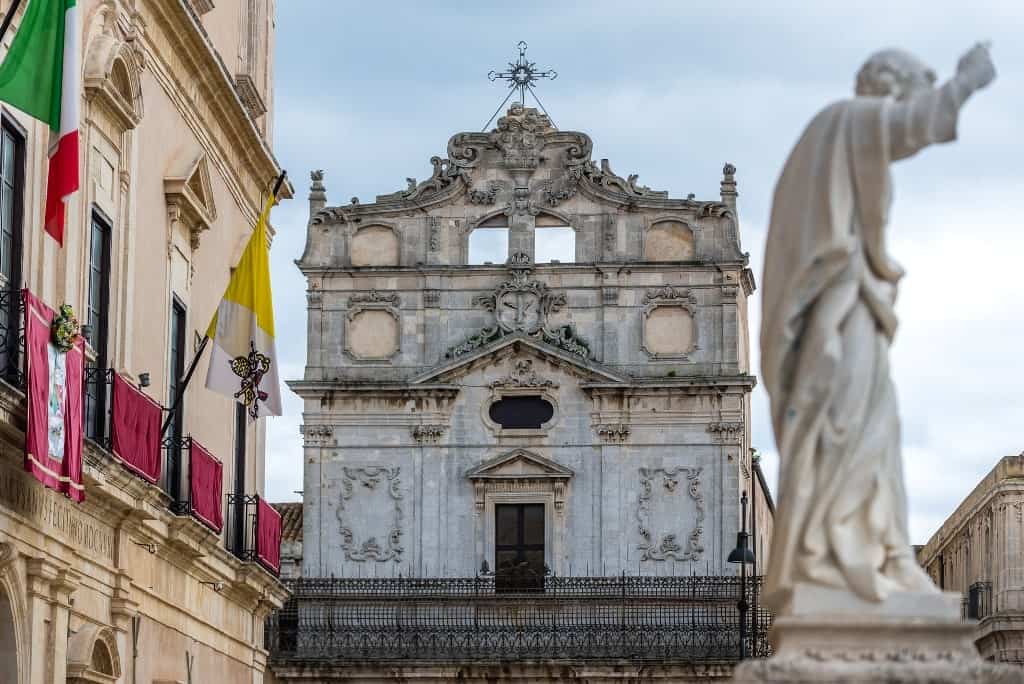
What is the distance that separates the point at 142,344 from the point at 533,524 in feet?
77.8

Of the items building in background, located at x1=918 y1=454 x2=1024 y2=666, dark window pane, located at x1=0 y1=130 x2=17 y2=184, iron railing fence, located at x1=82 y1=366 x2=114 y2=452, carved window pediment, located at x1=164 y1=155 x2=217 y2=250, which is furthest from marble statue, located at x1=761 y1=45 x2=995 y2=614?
building in background, located at x1=918 y1=454 x2=1024 y2=666

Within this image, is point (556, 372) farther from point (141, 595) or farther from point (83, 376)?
point (83, 376)

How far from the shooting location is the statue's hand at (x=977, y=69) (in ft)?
22.8

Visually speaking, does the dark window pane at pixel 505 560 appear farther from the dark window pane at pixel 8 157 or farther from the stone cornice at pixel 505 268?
the dark window pane at pixel 8 157

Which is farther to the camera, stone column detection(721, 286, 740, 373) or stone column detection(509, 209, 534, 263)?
stone column detection(509, 209, 534, 263)

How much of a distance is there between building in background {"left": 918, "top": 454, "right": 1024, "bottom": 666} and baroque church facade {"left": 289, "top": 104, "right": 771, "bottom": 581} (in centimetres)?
814

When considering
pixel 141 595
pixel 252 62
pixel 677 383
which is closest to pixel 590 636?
pixel 677 383

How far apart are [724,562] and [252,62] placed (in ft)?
62.7

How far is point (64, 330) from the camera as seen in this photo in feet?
50.9

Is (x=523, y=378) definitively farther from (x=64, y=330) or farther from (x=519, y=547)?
(x=64, y=330)

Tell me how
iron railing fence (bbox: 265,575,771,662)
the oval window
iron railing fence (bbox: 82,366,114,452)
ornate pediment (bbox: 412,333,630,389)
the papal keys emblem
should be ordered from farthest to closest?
the oval window < ornate pediment (bbox: 412,333,630,389) < iron railing fence (bbox: 265,575,771,662) < the papal keys emblem < iron railing fence (bbox: 82,366,114,452)

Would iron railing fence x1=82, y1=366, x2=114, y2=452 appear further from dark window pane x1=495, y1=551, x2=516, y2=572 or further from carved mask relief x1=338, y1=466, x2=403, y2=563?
carved mask relief x1=338, y1=466, x2=403, y2=563

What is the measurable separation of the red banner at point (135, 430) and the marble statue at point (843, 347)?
11.1 metres

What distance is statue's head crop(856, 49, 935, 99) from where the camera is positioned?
7.26m
